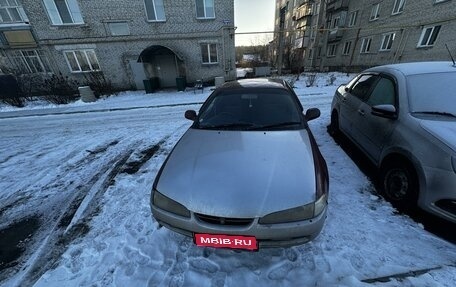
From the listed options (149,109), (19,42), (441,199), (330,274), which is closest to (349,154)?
(441,199)

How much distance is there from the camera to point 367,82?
3602 millimetres

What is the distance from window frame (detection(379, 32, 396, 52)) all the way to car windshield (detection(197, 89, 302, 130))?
1865 cm

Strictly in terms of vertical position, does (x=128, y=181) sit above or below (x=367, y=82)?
below

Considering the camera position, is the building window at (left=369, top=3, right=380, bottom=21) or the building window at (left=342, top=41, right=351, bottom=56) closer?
the building window at (left=369, top=3, right=380, bottom=21)

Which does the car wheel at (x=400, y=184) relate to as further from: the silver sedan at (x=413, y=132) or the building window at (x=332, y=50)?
the building window at (x=332, y=50)

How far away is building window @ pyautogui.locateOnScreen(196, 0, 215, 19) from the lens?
13.3 metres

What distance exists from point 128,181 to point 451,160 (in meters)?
4.24

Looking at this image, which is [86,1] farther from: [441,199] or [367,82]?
[441,199]

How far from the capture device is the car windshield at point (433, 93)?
7.90 ft

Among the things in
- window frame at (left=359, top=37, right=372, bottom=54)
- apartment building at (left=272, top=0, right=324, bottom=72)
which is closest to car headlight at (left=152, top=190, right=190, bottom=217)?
apartment building at (left=272, top=0, right=324, bottom=72)

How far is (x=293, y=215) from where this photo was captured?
165cm

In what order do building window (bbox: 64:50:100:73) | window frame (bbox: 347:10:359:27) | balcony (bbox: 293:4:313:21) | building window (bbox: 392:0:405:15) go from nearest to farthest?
building window (bbox: 64:50:100:73) < building window (bbox: 392:0:405:15) < window frame (bbox: 347:10:359:27) < balcony (bbox: 293:4:313:21)

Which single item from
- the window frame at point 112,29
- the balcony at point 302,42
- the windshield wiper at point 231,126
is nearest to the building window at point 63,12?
the window frame at point 112,29

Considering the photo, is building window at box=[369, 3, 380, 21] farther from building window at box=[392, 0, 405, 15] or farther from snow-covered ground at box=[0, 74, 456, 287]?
snow-covered ground at box=[0, 74, 456, 287]
